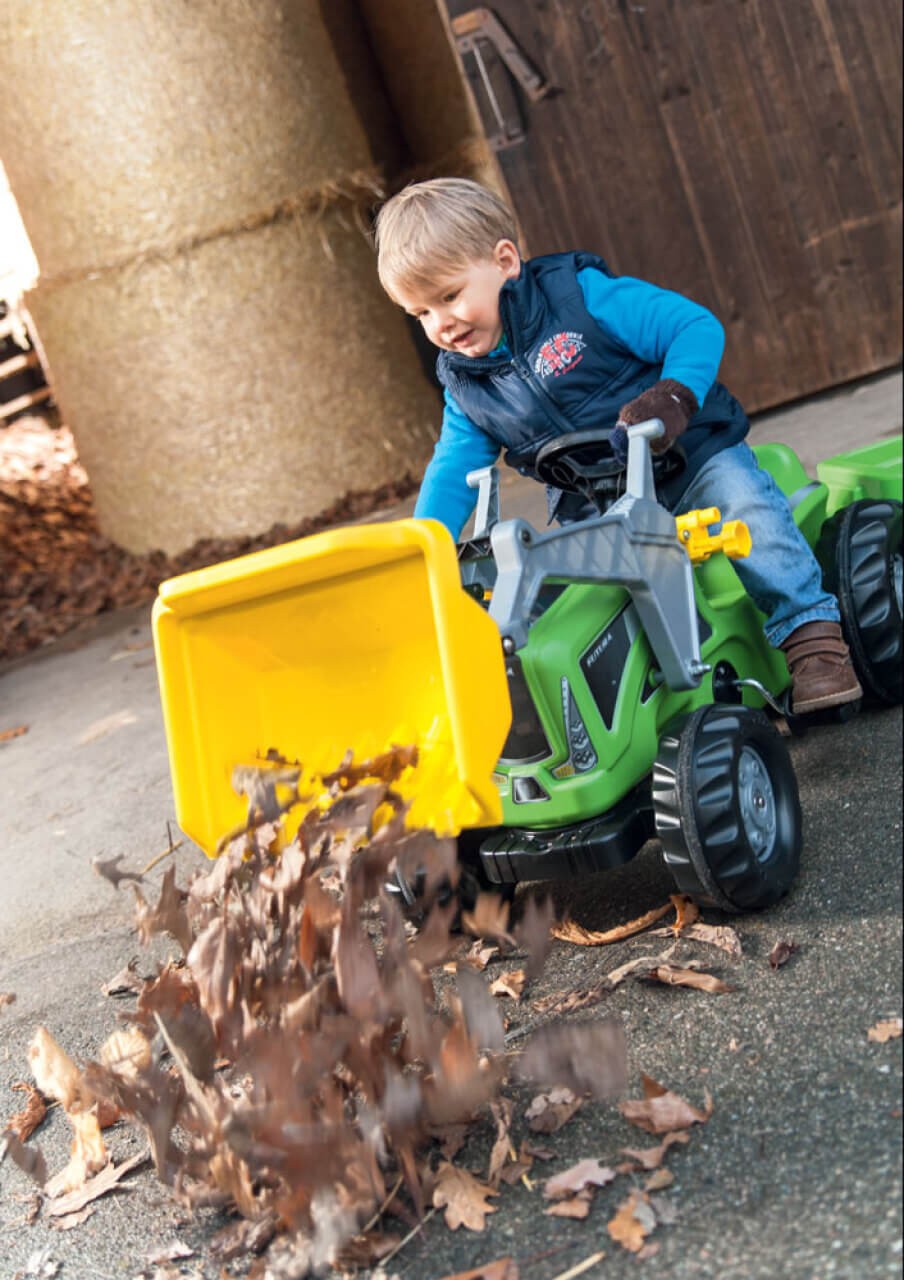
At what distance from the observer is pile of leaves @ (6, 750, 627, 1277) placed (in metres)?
1.89

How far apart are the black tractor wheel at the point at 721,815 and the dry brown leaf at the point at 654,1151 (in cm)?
48

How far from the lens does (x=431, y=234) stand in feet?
8.73

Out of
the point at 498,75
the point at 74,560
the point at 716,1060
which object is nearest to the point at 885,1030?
the point at 716,1060

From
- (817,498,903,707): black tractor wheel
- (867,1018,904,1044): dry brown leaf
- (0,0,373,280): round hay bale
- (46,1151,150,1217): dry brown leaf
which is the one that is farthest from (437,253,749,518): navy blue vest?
(0,0,373,280): round hay bale

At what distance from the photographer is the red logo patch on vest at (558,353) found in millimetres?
2818

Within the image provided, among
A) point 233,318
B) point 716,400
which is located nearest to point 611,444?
point 716,400

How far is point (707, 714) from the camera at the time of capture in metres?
2.40

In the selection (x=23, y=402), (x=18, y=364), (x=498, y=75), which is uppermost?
(x=498, y=75)

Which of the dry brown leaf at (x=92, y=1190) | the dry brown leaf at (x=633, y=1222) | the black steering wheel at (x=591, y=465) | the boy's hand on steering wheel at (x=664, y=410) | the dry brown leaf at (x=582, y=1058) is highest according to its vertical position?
the boy's hand on steering wheel at (x=664, y=410)

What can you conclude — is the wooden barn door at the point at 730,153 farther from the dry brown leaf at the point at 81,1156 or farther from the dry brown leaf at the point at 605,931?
the dry brown leaf at the point at 81,1156

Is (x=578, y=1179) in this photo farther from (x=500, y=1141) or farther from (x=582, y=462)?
(x=582, y=462)

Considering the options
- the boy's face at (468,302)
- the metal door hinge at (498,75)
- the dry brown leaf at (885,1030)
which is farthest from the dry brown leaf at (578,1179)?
the metal door hinge at (498,75)

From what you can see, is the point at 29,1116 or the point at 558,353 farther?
the point at 558,353

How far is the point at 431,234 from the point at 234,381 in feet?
11.9
